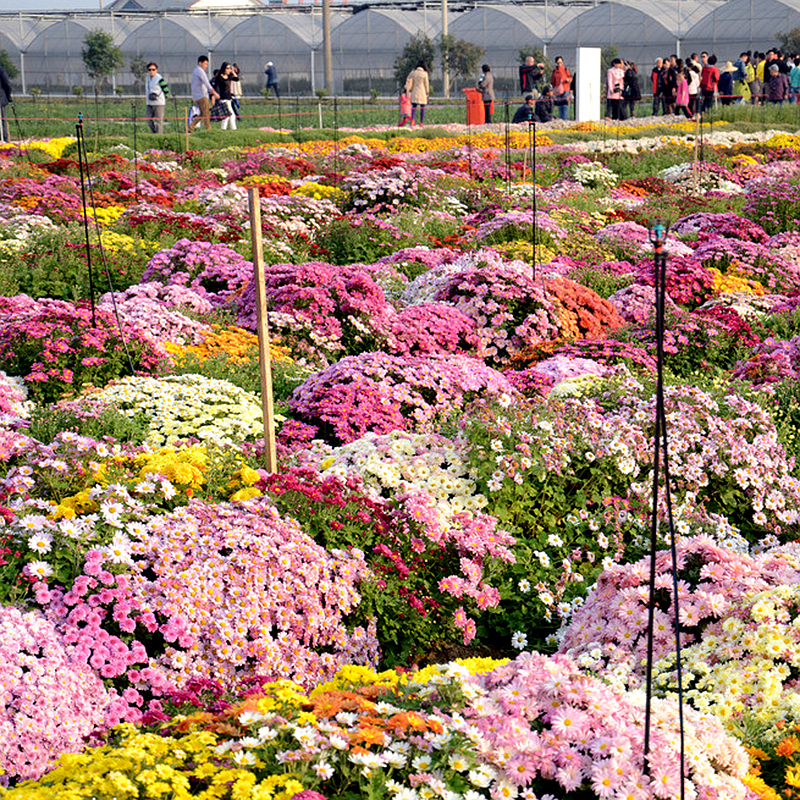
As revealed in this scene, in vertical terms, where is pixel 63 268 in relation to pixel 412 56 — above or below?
below

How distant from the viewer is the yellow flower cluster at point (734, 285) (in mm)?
9723

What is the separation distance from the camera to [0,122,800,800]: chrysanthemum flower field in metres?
2.89

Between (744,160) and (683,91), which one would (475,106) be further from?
(744,160)

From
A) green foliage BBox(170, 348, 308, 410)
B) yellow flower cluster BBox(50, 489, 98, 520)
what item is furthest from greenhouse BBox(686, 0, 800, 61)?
yellow flower cluster BBox(50, 489, 98, 520)

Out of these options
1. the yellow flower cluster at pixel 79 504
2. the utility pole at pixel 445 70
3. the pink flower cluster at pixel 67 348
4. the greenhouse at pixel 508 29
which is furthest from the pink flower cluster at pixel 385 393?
the greenhouse at pixel 508 29

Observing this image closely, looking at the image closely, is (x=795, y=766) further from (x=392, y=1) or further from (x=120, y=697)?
(x=392, y=1)

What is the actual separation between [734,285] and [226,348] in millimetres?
5079

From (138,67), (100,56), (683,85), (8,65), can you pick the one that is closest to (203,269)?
(683,85)

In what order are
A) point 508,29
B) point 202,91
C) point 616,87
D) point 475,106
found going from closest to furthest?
point 202,91 → point 475,106 → point 616,87 → point 508,29

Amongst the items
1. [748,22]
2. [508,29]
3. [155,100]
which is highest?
[508,29]

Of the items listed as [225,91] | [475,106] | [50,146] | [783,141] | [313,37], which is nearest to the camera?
[50,146]

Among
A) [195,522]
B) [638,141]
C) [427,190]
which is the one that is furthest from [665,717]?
[638,141]

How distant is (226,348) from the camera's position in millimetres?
7469

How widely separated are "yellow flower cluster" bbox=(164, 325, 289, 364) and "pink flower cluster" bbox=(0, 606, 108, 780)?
350 cm
